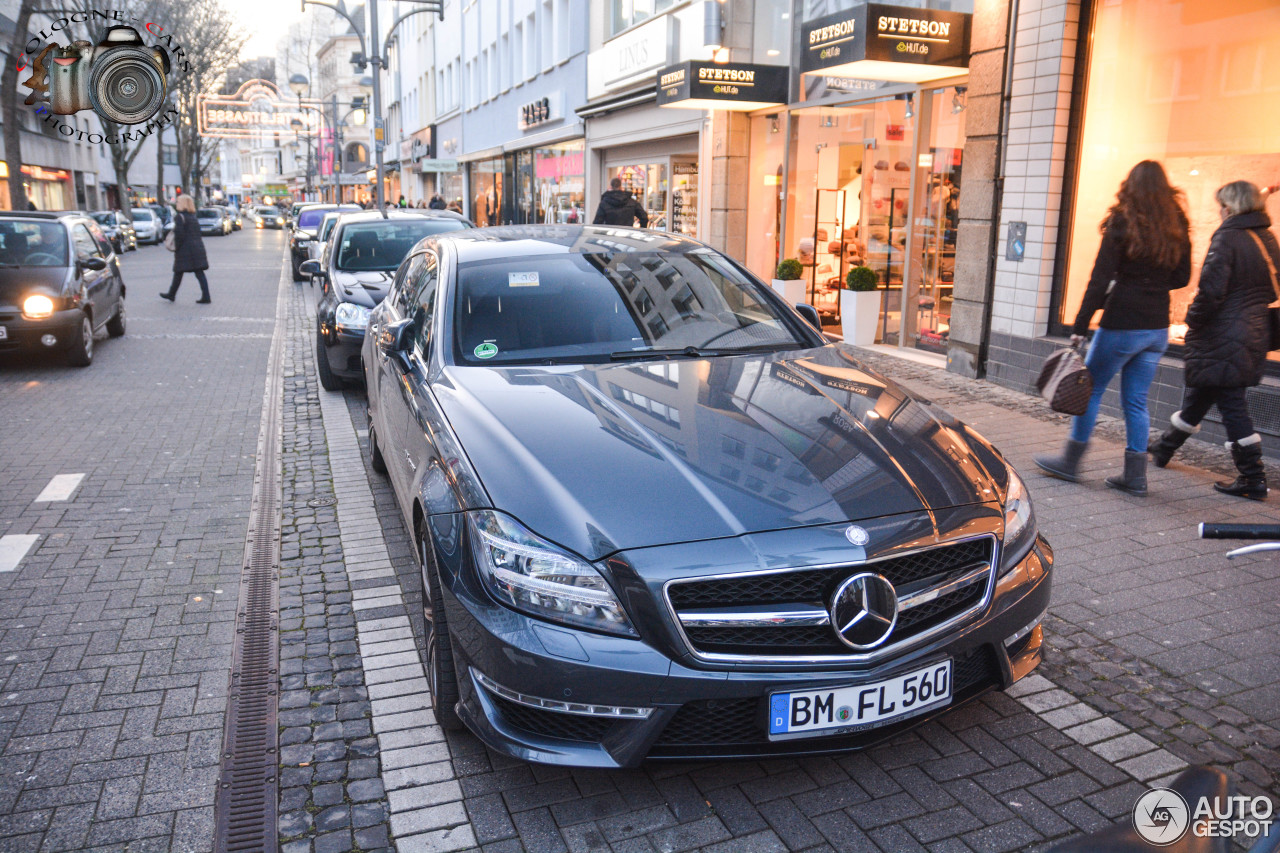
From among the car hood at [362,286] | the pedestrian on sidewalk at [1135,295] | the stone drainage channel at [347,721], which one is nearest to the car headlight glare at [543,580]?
the stone drainage channel at [347,721]

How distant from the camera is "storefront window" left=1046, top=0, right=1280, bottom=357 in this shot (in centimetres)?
753

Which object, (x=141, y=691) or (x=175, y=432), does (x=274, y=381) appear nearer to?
(x=175, y=432)

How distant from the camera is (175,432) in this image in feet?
26.1

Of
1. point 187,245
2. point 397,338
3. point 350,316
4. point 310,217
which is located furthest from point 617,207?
point 310,217

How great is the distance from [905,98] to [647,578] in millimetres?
10181

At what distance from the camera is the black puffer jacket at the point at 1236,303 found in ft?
18.6

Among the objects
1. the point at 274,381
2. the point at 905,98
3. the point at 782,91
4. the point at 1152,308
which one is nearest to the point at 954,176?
the point at 905,98

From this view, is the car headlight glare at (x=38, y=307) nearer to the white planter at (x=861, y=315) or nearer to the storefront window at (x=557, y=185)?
the white planter at (x=861, y=315)

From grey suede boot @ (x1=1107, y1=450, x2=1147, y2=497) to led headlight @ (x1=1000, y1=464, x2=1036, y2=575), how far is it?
297 centimetres

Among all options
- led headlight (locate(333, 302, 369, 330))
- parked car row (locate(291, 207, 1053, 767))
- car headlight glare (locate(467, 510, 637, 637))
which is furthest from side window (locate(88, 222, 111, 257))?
car headlight glare (locate(467, 510, 637, 637))

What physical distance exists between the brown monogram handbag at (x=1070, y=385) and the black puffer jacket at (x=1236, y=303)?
66 centimetres

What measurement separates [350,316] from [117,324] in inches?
236

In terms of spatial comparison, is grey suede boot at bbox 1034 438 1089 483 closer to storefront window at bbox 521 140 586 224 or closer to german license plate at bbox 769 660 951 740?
german license plate at bbox 769 660 951 740

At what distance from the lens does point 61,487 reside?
6.38 meters
